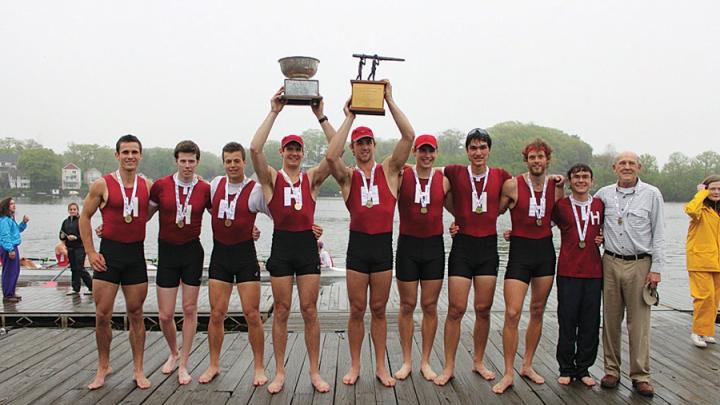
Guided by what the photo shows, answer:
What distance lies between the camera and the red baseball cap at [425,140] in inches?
182

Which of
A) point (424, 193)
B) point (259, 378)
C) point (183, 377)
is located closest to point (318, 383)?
point (259, 378)

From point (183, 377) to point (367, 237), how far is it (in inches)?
79.6

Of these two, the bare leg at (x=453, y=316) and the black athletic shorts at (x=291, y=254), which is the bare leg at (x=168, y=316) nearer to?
the black athletic shorts at (x=291, y=254)

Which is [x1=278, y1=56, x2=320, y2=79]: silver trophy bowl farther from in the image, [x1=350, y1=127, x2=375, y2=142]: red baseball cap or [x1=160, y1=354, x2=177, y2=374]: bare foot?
[x1=160, y1=354, x2=177, y2=374]: bare foot

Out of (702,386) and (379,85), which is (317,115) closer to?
(379,85)

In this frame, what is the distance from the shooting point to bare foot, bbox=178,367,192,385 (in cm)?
460

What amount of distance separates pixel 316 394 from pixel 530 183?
255 centimetres

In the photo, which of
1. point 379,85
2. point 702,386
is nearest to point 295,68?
point 379,85

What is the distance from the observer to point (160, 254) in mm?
4715

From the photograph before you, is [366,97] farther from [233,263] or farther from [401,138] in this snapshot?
[233,263]

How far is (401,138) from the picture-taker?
4586 mm

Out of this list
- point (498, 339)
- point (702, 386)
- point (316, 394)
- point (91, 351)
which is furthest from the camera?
point (498, 339)

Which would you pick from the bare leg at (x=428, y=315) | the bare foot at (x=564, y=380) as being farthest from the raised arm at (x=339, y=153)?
the bare foot at (x=564, y=380)

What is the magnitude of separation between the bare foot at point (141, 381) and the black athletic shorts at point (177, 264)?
2.57 feet
